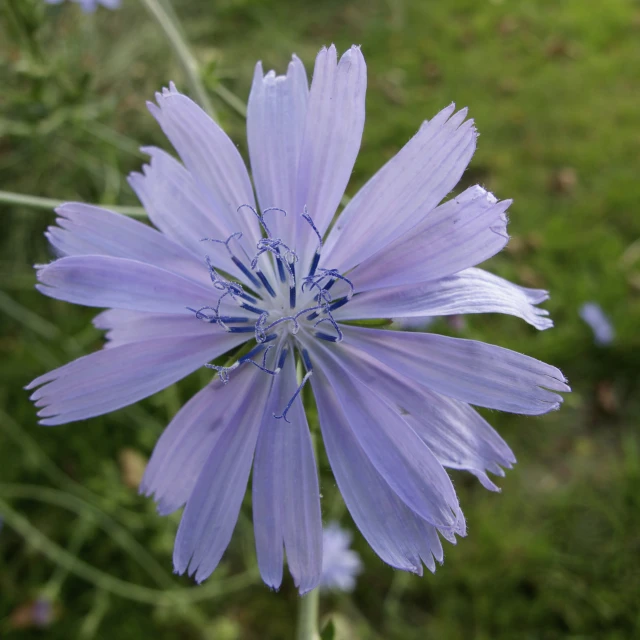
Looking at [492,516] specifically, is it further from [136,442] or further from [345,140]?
[345,140]

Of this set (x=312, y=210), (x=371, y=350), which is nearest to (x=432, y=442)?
(x=371, y=350)

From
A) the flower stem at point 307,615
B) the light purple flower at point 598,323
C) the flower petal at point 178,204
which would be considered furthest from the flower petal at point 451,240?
the light purple flower at point 598,323

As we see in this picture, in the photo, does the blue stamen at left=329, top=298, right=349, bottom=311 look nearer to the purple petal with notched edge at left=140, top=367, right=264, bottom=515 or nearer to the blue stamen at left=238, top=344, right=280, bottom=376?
the blue stamen at left=238, top=344, right=280, bottom=376

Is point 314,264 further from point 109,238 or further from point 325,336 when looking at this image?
point 109,238

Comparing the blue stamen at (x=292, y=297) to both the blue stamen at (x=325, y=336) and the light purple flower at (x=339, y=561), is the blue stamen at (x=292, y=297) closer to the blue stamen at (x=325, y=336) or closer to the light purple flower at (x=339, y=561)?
the blue stamen at (x=325, y=336)

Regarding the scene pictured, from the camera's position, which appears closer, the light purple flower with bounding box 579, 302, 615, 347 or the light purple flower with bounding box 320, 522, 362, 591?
the light purple flower with bounding box 320, 522, 362, 591

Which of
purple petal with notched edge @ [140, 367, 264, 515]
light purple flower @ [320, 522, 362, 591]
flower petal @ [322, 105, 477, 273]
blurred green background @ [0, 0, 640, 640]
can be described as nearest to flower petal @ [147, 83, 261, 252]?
flower petal @ [322, 105, 477, 273]
